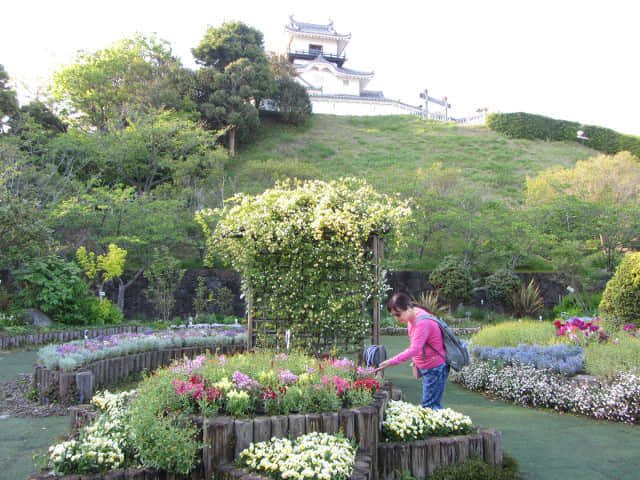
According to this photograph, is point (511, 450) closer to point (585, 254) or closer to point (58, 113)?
point (585, 254)

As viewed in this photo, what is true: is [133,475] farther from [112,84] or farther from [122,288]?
[112,84]

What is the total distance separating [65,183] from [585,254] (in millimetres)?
19397

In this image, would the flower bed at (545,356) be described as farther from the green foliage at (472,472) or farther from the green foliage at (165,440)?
the green foliage at (165,440)

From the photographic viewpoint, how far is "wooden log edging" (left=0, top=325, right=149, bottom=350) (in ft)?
30.9

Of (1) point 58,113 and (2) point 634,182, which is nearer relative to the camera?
(2) point 634,182

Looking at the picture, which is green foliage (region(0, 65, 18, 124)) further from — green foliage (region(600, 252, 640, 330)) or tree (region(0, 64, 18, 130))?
green foliage (region(600, 252, 640, 330))

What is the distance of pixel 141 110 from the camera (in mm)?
24094

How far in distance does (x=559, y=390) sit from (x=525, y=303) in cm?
951

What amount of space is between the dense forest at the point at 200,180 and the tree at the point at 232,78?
4.0 inches

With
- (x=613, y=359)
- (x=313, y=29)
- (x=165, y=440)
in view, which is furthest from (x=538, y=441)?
(x=313, y=29)

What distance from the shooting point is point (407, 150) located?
116 feet

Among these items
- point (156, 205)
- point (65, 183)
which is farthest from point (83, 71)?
point (156, 205)

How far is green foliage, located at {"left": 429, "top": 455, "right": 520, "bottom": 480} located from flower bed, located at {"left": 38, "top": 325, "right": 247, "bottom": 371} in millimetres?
4703

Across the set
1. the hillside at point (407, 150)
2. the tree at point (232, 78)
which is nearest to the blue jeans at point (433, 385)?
the hillside at point (407, 150)
